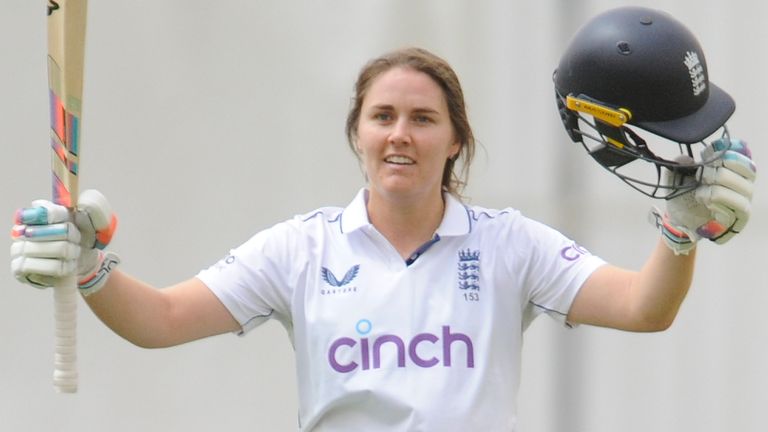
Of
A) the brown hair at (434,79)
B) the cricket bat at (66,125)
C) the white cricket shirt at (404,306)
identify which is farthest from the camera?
the brown hair at (434,79)

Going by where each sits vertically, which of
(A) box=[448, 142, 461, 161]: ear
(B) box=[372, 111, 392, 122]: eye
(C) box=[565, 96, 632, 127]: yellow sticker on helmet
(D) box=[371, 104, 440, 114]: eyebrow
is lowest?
(A) box=[448, 142, 461, 161]: ear

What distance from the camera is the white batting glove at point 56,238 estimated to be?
2717 millimetres

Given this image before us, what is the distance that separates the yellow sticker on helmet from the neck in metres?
0.50

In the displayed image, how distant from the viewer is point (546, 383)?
4160 mm

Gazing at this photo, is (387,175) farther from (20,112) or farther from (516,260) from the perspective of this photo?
(20,112)

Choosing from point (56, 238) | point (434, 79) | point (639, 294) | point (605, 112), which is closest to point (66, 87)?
point (56, 238)

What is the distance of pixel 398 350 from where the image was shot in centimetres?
295

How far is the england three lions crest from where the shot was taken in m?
3.03

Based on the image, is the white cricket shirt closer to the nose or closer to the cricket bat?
the nose

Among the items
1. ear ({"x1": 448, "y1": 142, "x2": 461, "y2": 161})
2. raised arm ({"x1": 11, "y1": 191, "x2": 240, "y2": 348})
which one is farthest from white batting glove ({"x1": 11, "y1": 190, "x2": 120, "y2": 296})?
ear ({"x1": 448, "y1": 142, "x2": 461, "y2": 161})

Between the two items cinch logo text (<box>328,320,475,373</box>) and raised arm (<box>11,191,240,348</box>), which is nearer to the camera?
raised arm (<box>11,191,240,348</box>)

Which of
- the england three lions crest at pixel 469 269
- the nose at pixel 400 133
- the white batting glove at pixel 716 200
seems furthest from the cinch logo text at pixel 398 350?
the white batting glove at pixel 716 200

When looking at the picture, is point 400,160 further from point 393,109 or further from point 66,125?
point 66,125

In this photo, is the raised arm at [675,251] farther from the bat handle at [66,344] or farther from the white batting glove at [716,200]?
the bat handle at [66,344]
